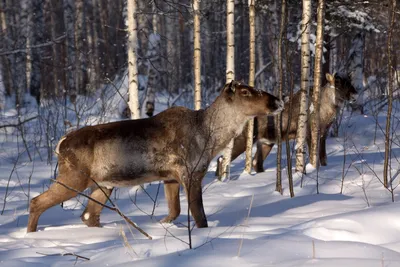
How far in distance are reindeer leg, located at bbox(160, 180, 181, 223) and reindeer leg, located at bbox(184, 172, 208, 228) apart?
472 millimetres

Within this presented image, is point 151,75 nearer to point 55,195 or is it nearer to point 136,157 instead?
point 136,157

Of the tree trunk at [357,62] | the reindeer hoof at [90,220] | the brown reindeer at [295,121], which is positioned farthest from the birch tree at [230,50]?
the tree trunk at [357,62]

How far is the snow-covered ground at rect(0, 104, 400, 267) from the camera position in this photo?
421 centimetres

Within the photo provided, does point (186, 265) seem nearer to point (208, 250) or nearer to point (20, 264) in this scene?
point (208, 250)

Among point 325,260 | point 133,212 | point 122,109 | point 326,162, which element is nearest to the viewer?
point 325,260

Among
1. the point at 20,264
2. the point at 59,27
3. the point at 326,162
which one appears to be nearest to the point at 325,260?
the point at 20,264

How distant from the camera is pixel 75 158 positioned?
259 inches

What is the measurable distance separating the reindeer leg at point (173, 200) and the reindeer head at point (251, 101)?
1.24 m

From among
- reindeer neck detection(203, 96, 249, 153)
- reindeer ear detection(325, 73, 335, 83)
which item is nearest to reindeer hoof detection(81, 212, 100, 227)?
reindeer neck detection(203, 96, 249, 153)

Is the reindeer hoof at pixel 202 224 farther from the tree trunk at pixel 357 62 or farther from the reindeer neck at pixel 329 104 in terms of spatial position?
the tree trunk at pixel 357 62

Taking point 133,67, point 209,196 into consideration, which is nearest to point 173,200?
point 209,196

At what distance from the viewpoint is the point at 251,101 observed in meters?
7.34

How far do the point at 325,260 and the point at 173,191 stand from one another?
3.37m

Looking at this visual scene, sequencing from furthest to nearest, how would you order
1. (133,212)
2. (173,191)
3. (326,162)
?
(326,162)
(133,212)
(173,191)
